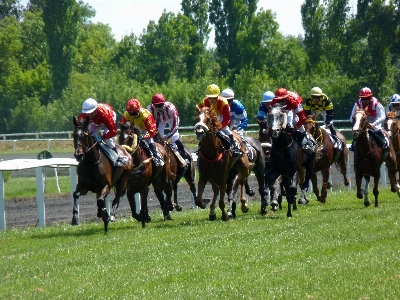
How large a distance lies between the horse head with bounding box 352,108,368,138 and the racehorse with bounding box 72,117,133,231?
4703mm

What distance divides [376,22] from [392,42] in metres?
1.44

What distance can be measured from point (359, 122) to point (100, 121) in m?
5.33

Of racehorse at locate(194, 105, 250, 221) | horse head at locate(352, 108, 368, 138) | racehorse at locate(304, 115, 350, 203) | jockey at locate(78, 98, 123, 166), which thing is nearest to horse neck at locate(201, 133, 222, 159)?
racehorse at locate(194, 105, 250, 221)

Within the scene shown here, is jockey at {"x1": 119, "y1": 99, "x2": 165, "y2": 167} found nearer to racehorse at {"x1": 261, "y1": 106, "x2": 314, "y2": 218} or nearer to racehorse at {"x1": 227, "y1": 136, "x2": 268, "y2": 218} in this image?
racehorse at {"x1": 227, "y1": 136, "x2": 268, "y2": 218}

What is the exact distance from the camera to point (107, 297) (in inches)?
372

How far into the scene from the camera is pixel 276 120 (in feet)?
53.7

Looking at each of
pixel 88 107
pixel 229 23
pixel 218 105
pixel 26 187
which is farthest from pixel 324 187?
pixel 229 23

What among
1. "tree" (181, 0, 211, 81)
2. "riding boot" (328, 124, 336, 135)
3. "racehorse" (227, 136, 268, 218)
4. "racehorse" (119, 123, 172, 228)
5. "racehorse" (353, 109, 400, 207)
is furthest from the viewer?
"tree" (181, 0, 211, 81)

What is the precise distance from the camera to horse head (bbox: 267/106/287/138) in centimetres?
1634

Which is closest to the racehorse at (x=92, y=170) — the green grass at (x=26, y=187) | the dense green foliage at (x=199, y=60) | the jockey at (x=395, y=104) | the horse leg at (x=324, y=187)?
the horse leg at (x=324, y=187)

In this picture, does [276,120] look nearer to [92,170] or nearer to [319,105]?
[92,170]

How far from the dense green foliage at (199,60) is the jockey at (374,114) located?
33432mm

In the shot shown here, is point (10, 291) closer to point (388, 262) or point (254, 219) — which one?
point (388, 262)

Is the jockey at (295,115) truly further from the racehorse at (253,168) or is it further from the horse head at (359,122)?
the racehorse at (253,168)
